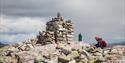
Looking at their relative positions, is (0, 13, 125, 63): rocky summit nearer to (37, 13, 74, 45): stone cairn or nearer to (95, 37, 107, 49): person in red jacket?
(37, 13, 74, 45): stone cairn

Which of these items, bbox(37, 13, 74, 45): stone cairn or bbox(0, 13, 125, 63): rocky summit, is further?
bbox(37, 13, 74, 45): stone cairn

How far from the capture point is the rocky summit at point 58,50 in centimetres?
6053

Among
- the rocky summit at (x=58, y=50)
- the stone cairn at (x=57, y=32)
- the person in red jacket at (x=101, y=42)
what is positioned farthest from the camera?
the stone cairn at (x=57, y=32)

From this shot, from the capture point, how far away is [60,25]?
72875mm

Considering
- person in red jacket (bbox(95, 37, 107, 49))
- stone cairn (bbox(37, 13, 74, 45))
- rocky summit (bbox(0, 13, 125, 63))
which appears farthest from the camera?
stone cairn (bbox(37, 13, 74, 45))

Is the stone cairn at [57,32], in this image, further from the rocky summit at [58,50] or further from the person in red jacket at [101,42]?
the person in red jacket at [101,42]

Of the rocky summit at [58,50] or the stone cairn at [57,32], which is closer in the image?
the rocky summit at [58,50]

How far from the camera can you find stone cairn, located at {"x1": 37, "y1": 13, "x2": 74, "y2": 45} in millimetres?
71500

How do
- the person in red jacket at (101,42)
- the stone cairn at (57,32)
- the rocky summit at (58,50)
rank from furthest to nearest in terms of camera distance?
the stone cairn at (57,32)
the person in red jacket at (101,42)
the rocky summit at (58,50)

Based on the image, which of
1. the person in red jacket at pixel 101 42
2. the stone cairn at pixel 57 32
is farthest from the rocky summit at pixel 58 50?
the person in red jacket at pixel 101 42

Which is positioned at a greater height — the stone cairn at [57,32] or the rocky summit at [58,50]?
the stone cairn at [57,32]

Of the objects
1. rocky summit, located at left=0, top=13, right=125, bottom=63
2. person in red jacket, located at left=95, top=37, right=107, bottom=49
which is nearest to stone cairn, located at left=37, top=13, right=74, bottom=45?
rocky summit, located at left=0, top=13, right=125, bottom=63

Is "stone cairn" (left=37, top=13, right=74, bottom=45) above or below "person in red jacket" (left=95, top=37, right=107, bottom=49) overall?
above

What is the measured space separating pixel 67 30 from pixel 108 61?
50.6ft
